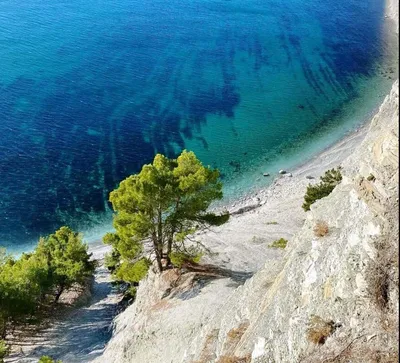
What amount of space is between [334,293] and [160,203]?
1927 cm

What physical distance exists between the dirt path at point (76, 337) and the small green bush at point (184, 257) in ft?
30.9

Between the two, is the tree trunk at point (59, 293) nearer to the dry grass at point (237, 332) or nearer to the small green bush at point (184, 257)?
the small green bush at point (184, 257)

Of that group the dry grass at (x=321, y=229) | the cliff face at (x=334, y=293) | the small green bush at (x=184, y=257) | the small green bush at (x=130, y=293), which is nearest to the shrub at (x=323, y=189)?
the small green bush at (x=184, y=257)

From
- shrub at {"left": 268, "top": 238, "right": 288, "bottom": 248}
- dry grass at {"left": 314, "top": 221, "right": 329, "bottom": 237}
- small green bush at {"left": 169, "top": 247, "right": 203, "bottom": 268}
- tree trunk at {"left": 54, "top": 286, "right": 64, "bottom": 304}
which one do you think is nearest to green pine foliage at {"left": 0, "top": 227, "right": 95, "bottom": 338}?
tree trunk at {"left": 54, "top": 286, "right": 64, "bottom": 304}

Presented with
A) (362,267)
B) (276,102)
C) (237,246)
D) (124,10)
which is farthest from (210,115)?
(362,267)

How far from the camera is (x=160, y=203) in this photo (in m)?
35.1

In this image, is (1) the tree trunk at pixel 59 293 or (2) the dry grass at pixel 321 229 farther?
(1) the tree trunk at pixel 59 293

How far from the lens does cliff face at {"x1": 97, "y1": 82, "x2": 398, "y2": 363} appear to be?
15789 millimetres

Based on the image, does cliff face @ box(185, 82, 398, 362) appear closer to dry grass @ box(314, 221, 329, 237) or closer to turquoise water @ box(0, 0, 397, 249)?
dry grass @ box(314, 221, 329, 237)

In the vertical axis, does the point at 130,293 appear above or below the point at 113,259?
above

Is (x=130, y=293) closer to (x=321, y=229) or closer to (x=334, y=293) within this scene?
(x=321, y=229)

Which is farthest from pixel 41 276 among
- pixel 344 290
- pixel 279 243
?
pixel 344 290

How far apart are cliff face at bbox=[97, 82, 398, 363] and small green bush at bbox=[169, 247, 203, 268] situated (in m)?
7.06

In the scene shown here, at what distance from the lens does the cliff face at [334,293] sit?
1579 centimetres
